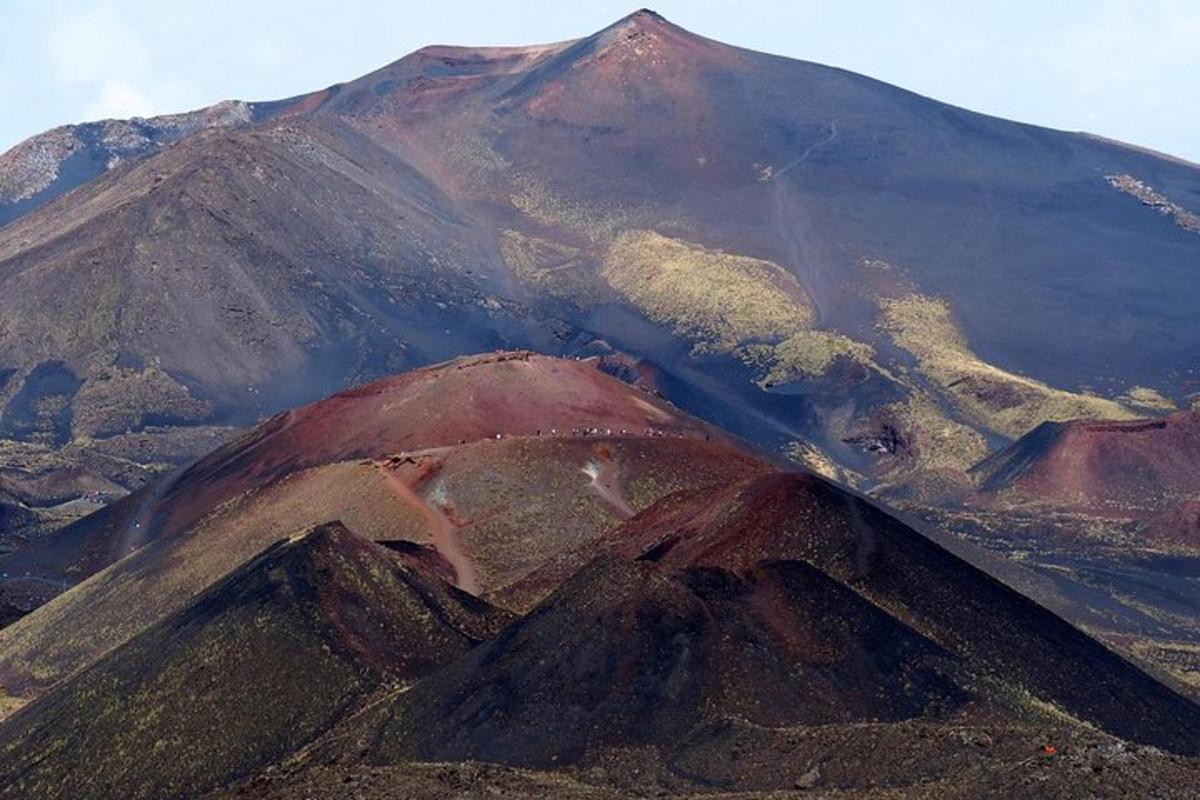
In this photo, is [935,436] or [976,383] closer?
[935,436]

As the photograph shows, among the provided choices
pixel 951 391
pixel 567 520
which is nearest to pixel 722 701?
pixel 567 520

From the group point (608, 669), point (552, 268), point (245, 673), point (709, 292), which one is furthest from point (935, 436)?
point (608, 669)

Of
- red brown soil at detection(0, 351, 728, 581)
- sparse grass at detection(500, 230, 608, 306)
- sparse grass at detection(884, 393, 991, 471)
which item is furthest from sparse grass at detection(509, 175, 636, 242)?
red brown soil at detection(0, 351, 728, 581)

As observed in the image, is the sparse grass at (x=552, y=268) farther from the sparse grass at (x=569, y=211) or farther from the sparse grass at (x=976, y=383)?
the sparse grass at (x=976, y=383)

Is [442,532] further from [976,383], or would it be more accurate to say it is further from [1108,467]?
[976,383]

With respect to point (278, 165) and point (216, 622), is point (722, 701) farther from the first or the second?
point (278, 165)
